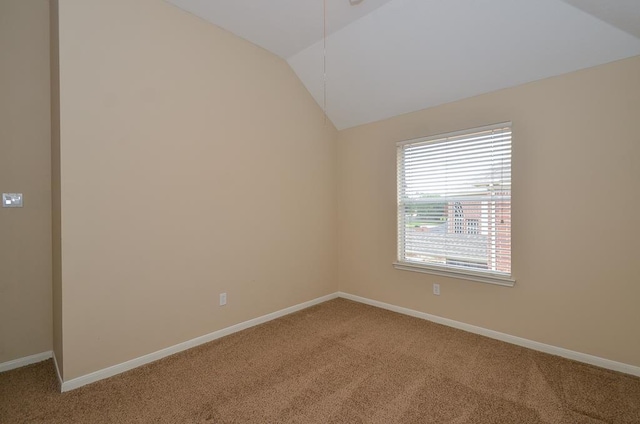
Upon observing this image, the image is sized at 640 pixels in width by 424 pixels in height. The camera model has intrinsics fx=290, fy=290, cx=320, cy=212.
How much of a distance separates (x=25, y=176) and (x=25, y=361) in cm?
151

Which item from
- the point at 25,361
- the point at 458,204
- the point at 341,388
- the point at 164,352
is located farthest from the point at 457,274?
the point at 25,361

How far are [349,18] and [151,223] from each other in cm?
259

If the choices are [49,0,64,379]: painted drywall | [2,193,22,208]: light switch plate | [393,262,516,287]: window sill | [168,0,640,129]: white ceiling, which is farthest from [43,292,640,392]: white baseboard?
[168,0,640,129]: white ceiling

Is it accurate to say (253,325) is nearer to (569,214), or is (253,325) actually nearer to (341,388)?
(341,388)

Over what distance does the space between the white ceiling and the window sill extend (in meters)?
1.83

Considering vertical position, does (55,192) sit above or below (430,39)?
below

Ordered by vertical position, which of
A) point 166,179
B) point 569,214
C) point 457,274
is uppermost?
point 166,179

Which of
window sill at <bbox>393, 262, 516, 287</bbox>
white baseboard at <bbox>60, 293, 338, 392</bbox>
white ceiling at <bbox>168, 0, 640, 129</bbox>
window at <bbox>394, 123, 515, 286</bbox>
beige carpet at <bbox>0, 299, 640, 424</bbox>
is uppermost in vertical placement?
white ceiling at <bbox>168, 0, 640, 129</bbox>

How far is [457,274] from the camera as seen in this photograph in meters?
3.08

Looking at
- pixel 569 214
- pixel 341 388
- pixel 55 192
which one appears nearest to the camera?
pixel 341 388

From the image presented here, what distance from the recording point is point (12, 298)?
2.33m

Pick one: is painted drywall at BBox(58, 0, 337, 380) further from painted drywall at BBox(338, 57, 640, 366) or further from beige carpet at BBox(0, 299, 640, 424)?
painted drywall at BBox(338, 57, 640, 366)

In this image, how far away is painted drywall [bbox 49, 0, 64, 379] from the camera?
209 cm

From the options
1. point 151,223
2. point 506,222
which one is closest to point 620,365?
point 506,222
